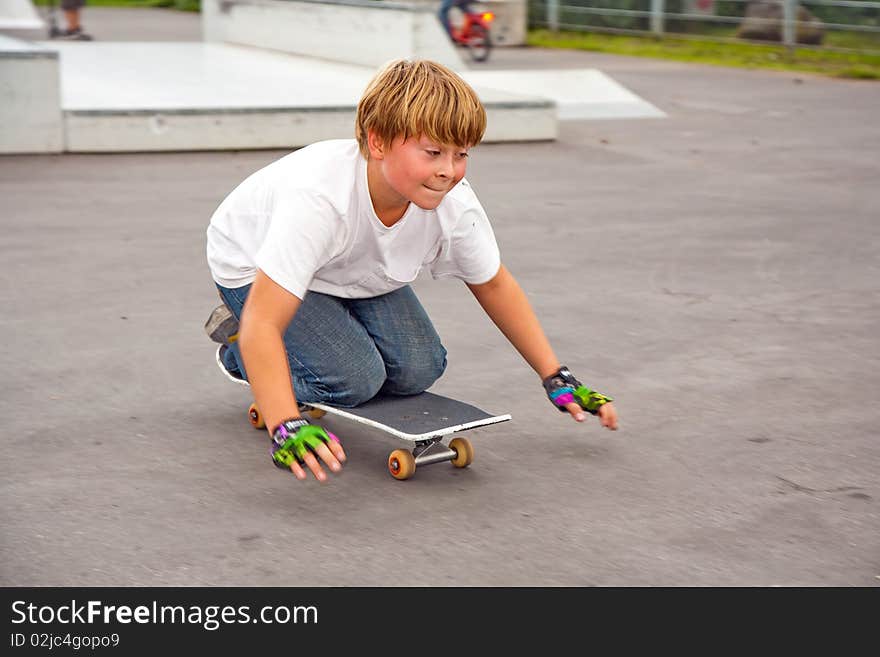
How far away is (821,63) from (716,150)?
7.99 m

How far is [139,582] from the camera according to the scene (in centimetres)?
308

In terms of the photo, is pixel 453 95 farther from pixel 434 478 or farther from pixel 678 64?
pixel 678 64

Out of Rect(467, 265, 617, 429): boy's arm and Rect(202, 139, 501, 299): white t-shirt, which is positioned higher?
Rect(202, 139, 501, 299): white t-shirt

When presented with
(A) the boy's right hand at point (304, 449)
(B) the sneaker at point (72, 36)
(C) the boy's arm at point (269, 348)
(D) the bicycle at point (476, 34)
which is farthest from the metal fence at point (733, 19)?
(A) the boy's right hand at point (304, 449)

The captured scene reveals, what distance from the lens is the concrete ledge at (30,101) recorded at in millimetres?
9616

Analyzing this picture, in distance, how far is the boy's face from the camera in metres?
3.47

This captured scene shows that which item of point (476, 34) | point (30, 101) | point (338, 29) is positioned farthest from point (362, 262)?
point (476, 34)

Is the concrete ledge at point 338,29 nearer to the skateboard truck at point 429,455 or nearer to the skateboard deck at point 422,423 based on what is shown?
the skateboard deck at point 422,423

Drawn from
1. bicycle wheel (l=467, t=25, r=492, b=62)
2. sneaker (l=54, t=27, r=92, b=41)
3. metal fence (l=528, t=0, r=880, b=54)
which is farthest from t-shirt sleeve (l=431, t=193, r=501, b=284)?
sneaker (l=54, t=27, r=92, b=41)

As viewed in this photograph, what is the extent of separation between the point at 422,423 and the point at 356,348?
0.35m

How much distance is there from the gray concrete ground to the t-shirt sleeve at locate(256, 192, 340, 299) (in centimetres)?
64

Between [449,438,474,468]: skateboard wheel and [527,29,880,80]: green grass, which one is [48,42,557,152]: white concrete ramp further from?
[449,438,474,468]: skateboard wheel

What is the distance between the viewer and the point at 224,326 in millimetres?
4133
